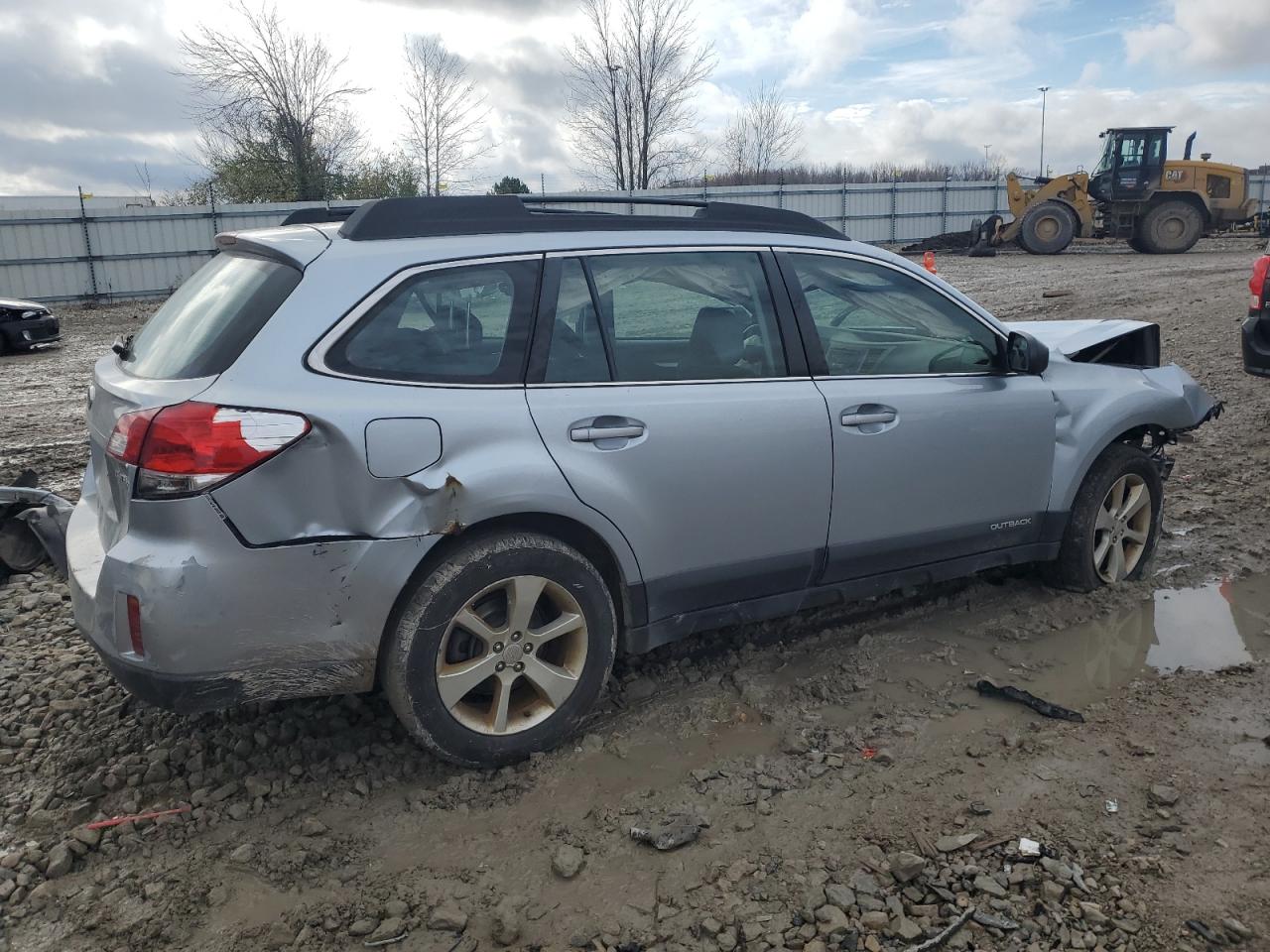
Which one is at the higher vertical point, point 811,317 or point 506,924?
point 811,317

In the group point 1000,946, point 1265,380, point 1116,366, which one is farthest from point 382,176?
point 1000,946

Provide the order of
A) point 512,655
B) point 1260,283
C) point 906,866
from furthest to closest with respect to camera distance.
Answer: point 1260,283
point 512,655
point 906,866

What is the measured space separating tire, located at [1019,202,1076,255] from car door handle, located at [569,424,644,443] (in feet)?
78.0

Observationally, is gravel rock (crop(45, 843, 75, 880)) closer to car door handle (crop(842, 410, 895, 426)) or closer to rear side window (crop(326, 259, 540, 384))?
rear side window (crop(326, 259, 540, 384))

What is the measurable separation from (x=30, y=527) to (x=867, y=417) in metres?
3.86

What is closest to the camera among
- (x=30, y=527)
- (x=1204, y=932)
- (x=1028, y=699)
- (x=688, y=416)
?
(x=1204, y=932)

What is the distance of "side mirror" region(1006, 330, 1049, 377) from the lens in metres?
4.12

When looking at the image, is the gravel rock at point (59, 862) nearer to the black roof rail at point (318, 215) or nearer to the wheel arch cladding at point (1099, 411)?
the black roof rail at point (318, 215)

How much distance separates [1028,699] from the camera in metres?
3.71

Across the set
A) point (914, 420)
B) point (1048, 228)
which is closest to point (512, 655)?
point (914, 420)

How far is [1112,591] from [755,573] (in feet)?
6.90

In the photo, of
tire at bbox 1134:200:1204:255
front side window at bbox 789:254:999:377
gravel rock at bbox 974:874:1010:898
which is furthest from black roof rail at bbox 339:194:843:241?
tire at bbox 1134:200:1204:255

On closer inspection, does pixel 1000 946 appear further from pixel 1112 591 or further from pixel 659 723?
pixel 1112 591

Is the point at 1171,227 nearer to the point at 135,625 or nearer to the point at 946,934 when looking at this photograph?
the point at 946,934
